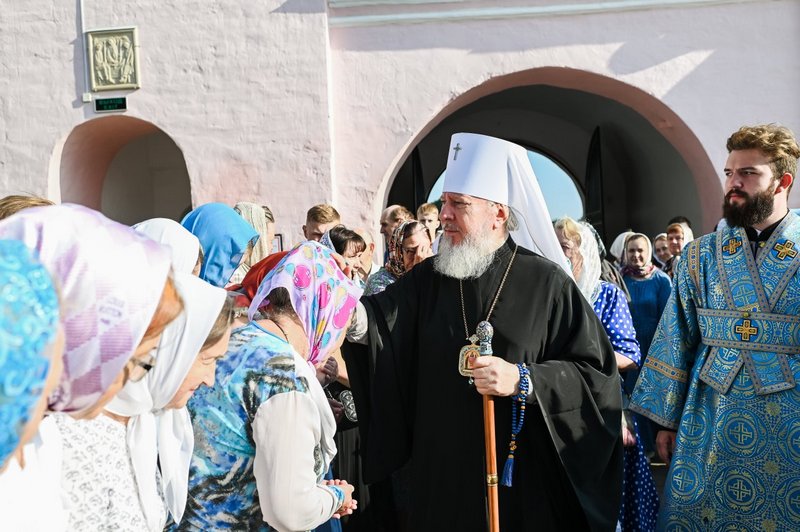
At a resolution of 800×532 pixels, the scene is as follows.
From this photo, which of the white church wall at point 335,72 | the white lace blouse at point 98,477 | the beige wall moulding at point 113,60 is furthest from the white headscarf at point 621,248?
the white lace blouse at point 98,477

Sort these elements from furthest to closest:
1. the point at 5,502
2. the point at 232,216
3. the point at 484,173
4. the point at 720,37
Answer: the point at 720,37, the point at 232,216, the point at 484,173, the point at 5,502

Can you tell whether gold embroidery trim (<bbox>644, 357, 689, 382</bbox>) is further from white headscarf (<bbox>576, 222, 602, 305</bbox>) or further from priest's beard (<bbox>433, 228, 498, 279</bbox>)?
priest's beard (<bbox>433, 228, 498, 279</bbox>)

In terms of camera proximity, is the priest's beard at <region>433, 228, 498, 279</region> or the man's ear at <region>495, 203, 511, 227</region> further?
the man's ear at <region>495, 203, 511, 227</region>

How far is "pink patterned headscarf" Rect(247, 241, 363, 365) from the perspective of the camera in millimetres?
2574

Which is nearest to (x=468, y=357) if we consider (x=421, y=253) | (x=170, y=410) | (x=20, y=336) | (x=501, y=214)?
(x=501, y=214)

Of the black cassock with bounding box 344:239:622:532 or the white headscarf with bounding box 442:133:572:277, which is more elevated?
the white headscarf with bounding box 442:133:572:277

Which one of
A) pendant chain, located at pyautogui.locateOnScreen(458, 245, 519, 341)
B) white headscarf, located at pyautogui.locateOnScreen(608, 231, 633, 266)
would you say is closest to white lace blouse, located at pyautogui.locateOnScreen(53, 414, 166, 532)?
pendant chain, located at pyautogui.locateOnScreen(458, 245, 519, 341)

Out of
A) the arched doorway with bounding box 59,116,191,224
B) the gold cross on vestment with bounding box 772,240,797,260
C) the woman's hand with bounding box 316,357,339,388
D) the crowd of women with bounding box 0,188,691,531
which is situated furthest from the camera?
the arched doorway with bounding box 59,116,191,224

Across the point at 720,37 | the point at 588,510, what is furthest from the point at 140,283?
the point at 720,37

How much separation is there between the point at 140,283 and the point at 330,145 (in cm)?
790

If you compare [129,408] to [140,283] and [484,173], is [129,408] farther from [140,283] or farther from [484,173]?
[484,173]

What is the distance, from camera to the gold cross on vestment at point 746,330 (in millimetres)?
3459

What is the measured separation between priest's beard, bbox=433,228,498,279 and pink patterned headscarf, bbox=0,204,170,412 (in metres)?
1.97

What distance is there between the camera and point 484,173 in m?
3.33
